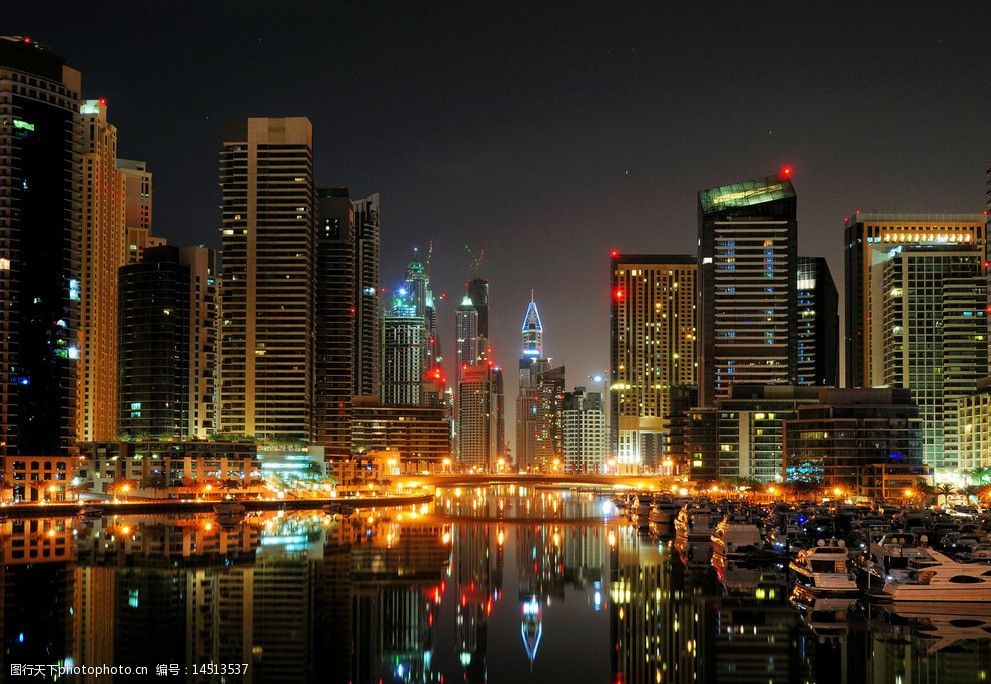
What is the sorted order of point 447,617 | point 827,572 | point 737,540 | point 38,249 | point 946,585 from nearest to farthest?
point 447,617
point 946,585
point 827,572
point 737,540
point 38,249

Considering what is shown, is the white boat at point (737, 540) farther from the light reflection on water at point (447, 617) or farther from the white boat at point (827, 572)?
the white boat at point (827, 572)

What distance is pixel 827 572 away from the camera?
243 ft

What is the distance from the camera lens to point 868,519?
113438 mm

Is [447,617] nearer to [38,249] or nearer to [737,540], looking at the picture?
[737,540]

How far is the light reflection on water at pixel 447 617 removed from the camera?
5425cm

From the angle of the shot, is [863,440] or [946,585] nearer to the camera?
[946,585]

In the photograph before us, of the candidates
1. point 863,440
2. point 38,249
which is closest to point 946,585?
point 863,440

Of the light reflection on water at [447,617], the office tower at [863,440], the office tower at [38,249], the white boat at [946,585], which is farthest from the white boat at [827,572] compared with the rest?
the office tower at [38,249]

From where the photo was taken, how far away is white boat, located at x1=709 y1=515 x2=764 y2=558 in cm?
9738

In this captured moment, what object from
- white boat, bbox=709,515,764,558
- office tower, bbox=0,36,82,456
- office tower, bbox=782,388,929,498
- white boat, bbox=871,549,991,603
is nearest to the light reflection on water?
white boat, bbox=871,549,991,603

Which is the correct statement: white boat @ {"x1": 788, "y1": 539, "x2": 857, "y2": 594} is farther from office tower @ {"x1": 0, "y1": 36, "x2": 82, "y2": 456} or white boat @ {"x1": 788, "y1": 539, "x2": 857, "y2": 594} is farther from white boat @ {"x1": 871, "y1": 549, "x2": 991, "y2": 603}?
office tower @ {"x1": 0, "y1": 36, "x2": 82, "y2": 456}

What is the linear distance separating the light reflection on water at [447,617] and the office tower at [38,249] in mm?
71991

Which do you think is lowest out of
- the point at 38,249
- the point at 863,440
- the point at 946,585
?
the point at 946,585

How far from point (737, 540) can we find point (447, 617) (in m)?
37.2
